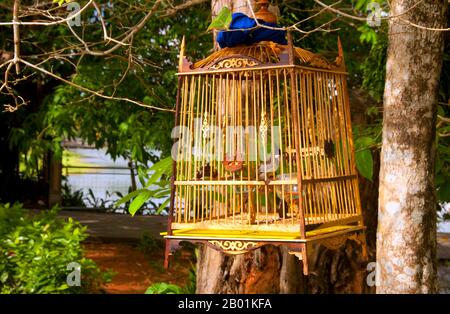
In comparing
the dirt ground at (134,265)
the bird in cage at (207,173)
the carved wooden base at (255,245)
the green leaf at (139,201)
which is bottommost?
the dirt ground at (134,265)

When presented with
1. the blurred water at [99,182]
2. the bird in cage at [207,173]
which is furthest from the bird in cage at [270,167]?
the blurred water at [99,182]

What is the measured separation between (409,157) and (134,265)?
7697 millimetres

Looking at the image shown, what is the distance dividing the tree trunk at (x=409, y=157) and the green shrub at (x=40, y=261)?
12.3 feet

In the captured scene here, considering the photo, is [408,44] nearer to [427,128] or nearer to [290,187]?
[427,128]

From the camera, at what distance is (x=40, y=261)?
638 cm

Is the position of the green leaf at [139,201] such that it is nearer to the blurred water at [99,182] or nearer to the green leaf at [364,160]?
Answer: the green leaf at [364,160]

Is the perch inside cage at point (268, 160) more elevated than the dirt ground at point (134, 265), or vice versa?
the perch inside cage at point (268, 160)

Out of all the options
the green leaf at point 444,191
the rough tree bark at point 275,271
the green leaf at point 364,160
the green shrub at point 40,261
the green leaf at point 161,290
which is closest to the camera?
the green leaf at point 364,160

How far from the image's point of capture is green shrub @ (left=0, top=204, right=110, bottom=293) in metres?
6.38

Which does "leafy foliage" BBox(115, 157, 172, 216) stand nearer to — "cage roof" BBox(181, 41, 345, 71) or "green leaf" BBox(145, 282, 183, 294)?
"cage roof" BBox(181, 41, 345, 71)

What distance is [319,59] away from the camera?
132 inches

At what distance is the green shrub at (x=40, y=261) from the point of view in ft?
20.9

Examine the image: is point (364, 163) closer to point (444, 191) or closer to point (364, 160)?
point (364, 160)

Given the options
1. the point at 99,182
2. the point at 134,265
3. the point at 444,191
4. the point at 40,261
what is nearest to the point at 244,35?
the point at 444,191
